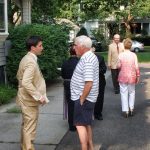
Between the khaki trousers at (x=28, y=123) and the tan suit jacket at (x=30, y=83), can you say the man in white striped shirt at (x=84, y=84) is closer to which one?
the tan suit jacket at (x=30, y=83)

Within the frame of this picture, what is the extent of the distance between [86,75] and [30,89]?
31.7 inches

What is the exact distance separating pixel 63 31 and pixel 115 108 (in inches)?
224

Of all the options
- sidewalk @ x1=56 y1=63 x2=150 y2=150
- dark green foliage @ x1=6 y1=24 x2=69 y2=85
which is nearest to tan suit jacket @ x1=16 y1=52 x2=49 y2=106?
sidewalk @ x1=56 y1=63 x2=150 y2=150

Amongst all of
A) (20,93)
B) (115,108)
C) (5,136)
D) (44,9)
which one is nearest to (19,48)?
(115,108)

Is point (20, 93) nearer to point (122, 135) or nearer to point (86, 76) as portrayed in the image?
point (86, 76)

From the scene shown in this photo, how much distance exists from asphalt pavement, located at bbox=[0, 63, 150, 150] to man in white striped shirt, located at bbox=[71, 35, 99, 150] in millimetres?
1236

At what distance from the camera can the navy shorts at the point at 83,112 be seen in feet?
22.1

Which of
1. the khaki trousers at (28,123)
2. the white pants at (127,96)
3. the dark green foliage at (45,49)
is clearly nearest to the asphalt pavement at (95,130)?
the white pants at (127,96)

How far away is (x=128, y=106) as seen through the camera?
10789mm

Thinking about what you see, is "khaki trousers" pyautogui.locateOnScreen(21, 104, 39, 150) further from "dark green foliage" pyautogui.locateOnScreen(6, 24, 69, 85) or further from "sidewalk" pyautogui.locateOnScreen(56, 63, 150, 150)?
"dark green foliage" pyautogui.locateOnScreen(6, 24, 69, 85)

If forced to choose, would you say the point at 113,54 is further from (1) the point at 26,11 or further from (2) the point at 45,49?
(1) the point at 26,11

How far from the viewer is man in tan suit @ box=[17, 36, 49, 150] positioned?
266 inches

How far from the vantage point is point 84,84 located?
664 centimetres

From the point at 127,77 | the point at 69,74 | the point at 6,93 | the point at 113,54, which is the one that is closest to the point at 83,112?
the point at 69,74
